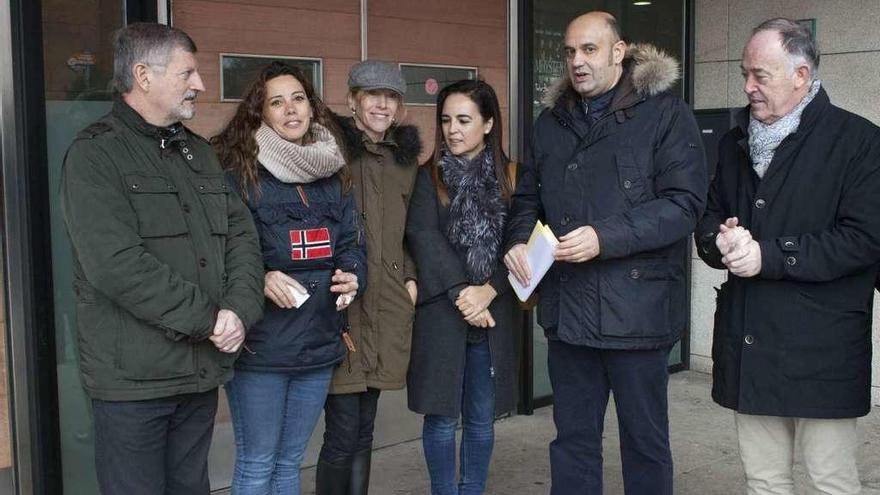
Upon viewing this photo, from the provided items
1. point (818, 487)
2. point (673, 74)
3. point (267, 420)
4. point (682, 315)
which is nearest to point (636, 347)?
point (682, 315)

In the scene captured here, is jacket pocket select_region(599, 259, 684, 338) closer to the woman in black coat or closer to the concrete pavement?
the woman in black coat

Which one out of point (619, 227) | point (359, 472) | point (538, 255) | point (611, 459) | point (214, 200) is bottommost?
point (611, 459)

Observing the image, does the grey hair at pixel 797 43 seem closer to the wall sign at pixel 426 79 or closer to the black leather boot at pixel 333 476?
the black leather boot at pixel 333 476

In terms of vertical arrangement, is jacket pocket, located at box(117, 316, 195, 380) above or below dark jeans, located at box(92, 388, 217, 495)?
above

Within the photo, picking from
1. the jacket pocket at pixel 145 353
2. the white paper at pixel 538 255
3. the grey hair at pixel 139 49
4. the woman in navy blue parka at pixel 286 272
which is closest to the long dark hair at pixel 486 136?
the white paper at pixel 538 255

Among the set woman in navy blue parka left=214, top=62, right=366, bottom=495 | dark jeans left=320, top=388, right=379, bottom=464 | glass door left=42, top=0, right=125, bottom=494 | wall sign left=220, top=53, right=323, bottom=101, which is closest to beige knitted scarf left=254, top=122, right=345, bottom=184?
woman in navy blue parka left=214, top=62, right=366, bottom=495

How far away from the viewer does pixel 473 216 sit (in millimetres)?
3619

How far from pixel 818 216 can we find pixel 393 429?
277 centimetres

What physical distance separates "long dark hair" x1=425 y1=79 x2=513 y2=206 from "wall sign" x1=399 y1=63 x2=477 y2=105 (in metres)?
1.27

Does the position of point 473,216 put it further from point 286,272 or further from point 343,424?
point 343,424

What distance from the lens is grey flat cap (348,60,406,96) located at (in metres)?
3.49

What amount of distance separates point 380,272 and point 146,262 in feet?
3.40

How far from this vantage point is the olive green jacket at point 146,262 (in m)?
2.66

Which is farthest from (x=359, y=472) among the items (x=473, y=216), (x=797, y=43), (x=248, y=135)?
(x=797, y=43)
